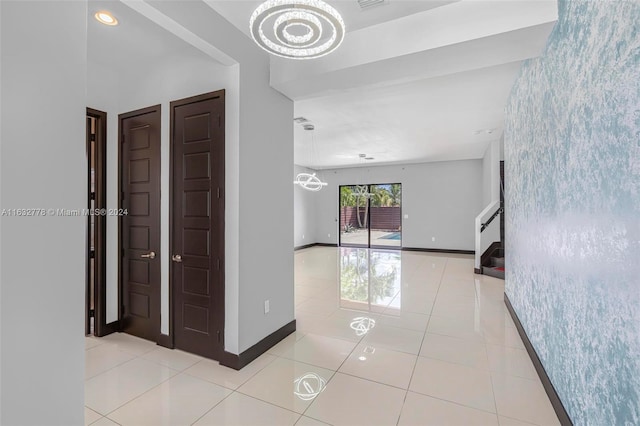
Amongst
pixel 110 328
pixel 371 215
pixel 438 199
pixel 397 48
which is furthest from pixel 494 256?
pixel 110 328

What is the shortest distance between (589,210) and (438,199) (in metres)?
8.11

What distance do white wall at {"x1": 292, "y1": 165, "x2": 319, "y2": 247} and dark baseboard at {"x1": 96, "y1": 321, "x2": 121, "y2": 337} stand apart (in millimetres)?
6845

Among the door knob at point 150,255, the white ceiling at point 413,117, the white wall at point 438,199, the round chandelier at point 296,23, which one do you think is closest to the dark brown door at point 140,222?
the door knob at point 150,255

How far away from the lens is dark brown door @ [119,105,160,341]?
304 centimetres

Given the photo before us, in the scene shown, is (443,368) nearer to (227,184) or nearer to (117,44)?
(227,184)

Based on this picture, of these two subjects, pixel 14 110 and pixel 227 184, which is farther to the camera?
pixel 227 184

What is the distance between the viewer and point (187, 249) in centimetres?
285

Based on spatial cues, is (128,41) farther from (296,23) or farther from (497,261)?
(497,261)

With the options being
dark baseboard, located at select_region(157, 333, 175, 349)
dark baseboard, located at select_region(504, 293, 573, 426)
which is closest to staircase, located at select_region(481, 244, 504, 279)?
dark baseboard, located at select_region(504, 293, 573, 426)

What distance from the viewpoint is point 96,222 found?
10.5 ft

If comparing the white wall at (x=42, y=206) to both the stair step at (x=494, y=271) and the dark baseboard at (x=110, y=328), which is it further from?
the stair step at (x=494, y=271)

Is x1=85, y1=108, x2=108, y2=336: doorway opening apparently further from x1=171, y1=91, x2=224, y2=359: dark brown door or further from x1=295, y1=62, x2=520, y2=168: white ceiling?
x1=295, y1=62, x2=520, y2=168: white ceiling

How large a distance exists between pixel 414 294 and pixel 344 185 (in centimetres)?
642

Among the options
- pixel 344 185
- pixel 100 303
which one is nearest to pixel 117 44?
pixel 100 303
